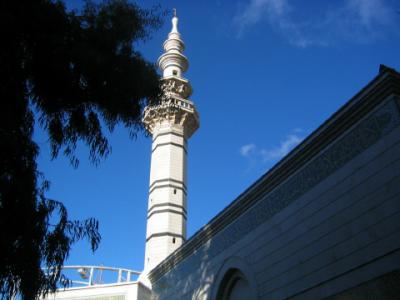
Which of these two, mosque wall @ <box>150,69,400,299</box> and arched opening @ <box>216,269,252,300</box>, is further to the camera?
arched opening @ <box>216,269,252,300</box>

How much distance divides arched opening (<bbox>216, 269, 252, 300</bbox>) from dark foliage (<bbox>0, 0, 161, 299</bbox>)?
4.30 meters

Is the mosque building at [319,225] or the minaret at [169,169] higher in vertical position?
the minaret at [169,169]

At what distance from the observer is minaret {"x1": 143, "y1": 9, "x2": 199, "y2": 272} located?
14.6m

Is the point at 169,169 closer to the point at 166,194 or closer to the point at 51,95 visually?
the point at 166,194

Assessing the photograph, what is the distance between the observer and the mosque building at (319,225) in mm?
6105

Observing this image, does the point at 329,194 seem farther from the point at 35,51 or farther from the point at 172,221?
the point at 172,221

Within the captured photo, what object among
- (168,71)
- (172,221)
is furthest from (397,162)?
(168,71)

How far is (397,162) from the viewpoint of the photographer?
19.8ft

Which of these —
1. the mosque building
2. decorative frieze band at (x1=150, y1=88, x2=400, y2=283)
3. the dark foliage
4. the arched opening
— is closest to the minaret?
the mosque building

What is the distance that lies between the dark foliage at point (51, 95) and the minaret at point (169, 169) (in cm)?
708

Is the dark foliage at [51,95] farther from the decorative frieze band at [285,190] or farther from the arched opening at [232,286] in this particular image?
the arched opening at [232,286]

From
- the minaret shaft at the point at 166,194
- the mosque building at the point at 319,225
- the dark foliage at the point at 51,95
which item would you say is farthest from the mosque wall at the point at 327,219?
the minaret shaft at the point at 166,194

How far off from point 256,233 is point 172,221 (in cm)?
669

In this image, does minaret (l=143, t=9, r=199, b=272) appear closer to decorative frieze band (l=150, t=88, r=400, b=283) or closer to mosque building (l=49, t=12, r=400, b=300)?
mosque building (l=49, t=12, r=400, b=300)
